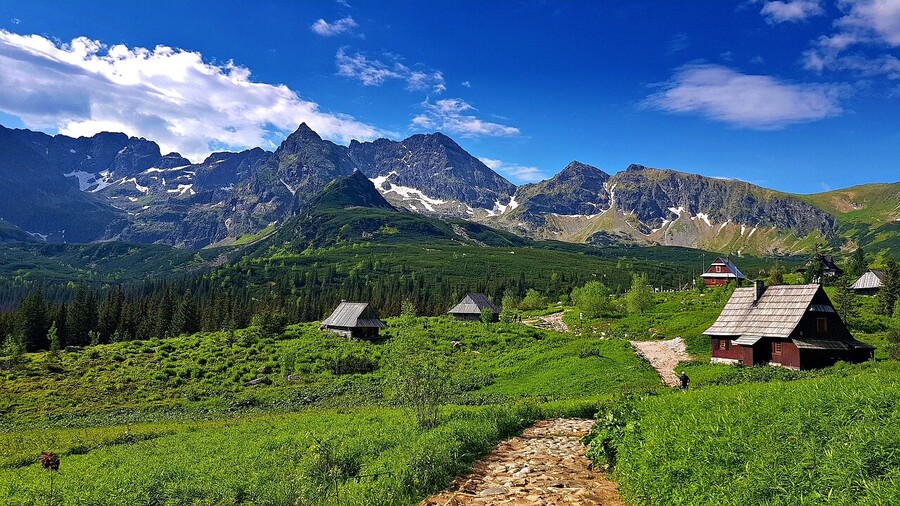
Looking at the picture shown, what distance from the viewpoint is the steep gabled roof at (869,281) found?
97750 millimetres

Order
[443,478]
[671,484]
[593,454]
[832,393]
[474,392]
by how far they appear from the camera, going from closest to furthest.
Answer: [671,484] → [832,393] → [443,478] → [593,454] → [474,392]

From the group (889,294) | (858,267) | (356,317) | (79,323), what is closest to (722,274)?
(858,267)

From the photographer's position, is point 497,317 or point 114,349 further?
point 497,317

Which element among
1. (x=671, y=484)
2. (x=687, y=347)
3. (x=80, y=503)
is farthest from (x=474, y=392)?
(x=671, y=484)

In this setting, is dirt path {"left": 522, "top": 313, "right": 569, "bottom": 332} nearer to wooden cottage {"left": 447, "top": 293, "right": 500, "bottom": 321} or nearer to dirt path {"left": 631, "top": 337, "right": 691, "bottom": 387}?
wooden cottage {"left": 447, "top": 293, "right": 500, "bottom": 321}

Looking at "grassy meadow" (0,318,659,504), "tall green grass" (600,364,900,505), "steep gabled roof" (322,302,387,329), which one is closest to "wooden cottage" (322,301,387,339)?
"steep gabled roof" (322,302,387,329)

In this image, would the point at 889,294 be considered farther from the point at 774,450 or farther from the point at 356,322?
the point at 774,450

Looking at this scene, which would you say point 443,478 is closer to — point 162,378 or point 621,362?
point 621,362

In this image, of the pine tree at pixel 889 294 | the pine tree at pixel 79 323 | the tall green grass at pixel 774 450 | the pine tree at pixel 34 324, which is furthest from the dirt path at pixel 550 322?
the pine tree at pixel 34 324

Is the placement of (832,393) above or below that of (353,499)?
above

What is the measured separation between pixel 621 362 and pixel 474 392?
13.8 meters

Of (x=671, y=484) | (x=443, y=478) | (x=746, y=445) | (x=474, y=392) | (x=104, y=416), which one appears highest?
(x=746, y=445)

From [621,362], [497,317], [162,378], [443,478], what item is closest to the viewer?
[443,478]

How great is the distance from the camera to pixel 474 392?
141ft
